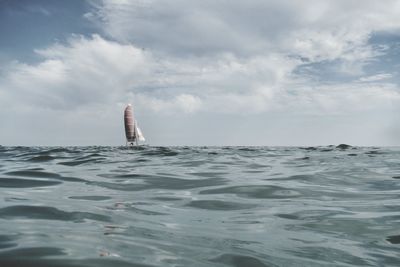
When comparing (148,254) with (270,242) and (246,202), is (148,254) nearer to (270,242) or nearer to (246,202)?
(270,242)

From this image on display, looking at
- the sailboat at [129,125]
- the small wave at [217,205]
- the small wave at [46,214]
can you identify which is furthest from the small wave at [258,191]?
the sailboat at [129,125]

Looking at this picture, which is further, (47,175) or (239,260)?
(47,175)

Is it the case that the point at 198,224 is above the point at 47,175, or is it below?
below

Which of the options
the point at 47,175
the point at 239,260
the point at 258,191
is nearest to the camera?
the point at 239,260

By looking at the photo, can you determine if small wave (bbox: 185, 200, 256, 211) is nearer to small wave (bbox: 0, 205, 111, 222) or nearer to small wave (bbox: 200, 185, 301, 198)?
small wave (bbox: 200, 185, 301, 198)

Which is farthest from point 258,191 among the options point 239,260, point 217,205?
point 239,260

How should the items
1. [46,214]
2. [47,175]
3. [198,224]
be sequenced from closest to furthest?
[198,224] < [46,214] < [47,175]

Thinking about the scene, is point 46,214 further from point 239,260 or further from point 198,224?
point 239,260

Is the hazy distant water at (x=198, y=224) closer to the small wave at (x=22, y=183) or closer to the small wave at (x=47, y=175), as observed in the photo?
the small wave at (x=22, y=183)

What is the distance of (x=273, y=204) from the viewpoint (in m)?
7.51

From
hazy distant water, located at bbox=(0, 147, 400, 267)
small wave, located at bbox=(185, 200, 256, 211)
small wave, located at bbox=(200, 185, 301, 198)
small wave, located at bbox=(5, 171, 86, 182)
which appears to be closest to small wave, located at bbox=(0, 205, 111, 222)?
hazy distant water, located at bbox=(0, 147, 400, 267)

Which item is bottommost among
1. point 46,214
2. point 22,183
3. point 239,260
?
point 239,260

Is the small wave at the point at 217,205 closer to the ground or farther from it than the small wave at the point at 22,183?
closer to the ground

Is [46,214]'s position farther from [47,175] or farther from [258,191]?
[47,175]
